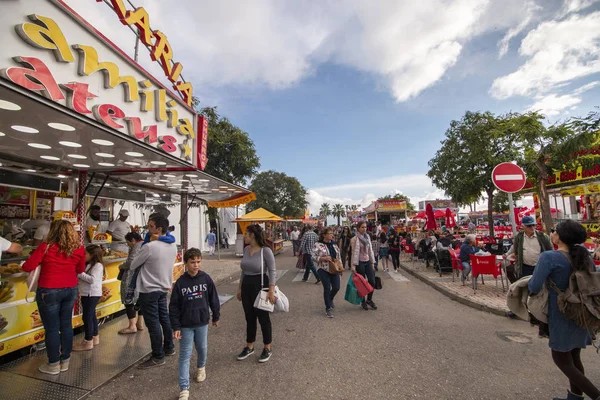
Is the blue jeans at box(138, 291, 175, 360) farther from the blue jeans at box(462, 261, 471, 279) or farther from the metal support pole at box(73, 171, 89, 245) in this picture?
the blue jeans at box(462, 261, 471, 279)

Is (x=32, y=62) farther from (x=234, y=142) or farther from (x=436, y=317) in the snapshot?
(x=234, y=142)

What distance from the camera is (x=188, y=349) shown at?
3.01 meters

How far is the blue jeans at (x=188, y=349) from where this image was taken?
292cm

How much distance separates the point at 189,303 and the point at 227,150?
14615 mm

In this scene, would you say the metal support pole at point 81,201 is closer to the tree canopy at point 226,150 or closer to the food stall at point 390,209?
the tree canopy at point 226,150

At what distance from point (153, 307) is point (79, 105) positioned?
250cm

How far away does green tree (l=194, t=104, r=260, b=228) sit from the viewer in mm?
16531

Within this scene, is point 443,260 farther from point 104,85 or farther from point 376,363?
point 104,85

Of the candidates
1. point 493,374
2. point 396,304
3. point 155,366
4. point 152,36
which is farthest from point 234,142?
point 493,374

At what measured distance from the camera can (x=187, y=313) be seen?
3.00 metres

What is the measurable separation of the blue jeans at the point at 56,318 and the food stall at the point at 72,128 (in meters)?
0.94

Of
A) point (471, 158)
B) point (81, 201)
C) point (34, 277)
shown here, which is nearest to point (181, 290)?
point (34, 277)

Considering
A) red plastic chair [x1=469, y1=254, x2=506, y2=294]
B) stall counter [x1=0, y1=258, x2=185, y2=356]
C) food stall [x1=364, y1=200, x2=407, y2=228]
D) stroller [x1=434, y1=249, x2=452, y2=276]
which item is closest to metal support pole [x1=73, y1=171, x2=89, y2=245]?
stall counter [x1=0, y1=258, x2=185, y2=356]

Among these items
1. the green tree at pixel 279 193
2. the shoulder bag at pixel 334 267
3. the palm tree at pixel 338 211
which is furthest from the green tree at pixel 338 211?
the shoulder bag at pixel 334 267
